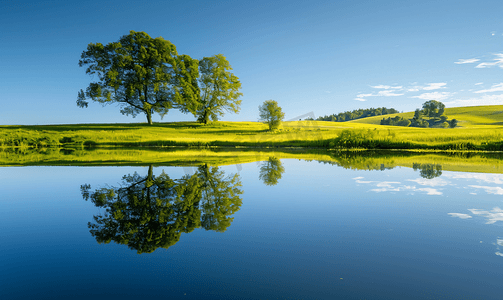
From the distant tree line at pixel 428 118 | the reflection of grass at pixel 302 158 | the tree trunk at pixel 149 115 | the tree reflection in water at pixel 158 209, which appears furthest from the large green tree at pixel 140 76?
the distant tree line at pixel 428 118

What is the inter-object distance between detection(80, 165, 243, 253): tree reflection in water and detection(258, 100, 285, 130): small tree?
37.7m

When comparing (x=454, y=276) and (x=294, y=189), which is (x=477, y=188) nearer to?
(x=294, y=189)

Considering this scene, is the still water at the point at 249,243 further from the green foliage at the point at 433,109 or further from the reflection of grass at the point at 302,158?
the green foliage at the point at 433,109

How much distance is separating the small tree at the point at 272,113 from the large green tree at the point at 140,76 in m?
11.0

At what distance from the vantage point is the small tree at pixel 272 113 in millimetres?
46031

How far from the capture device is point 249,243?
14.2 feet

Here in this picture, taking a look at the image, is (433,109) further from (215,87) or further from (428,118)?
(215,87)

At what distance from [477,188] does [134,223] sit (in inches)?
359

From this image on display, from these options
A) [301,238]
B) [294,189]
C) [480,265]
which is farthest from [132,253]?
[294,189]

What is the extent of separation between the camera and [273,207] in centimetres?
639

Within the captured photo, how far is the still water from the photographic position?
317 centimetres

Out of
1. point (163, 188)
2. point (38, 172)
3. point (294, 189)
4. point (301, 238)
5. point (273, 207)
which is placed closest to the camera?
point (301, 238)

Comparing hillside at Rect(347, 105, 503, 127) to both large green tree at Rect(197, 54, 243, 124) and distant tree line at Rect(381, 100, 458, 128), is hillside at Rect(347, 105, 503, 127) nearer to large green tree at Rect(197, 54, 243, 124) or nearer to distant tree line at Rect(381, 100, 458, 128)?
distant tree line at Rect(381, 100, 458, 128)

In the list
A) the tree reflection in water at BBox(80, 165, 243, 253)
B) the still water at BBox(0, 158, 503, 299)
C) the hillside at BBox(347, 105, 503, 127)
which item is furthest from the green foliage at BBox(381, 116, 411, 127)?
the tree reflection in water at BBox(80, 165, 243, 253)
